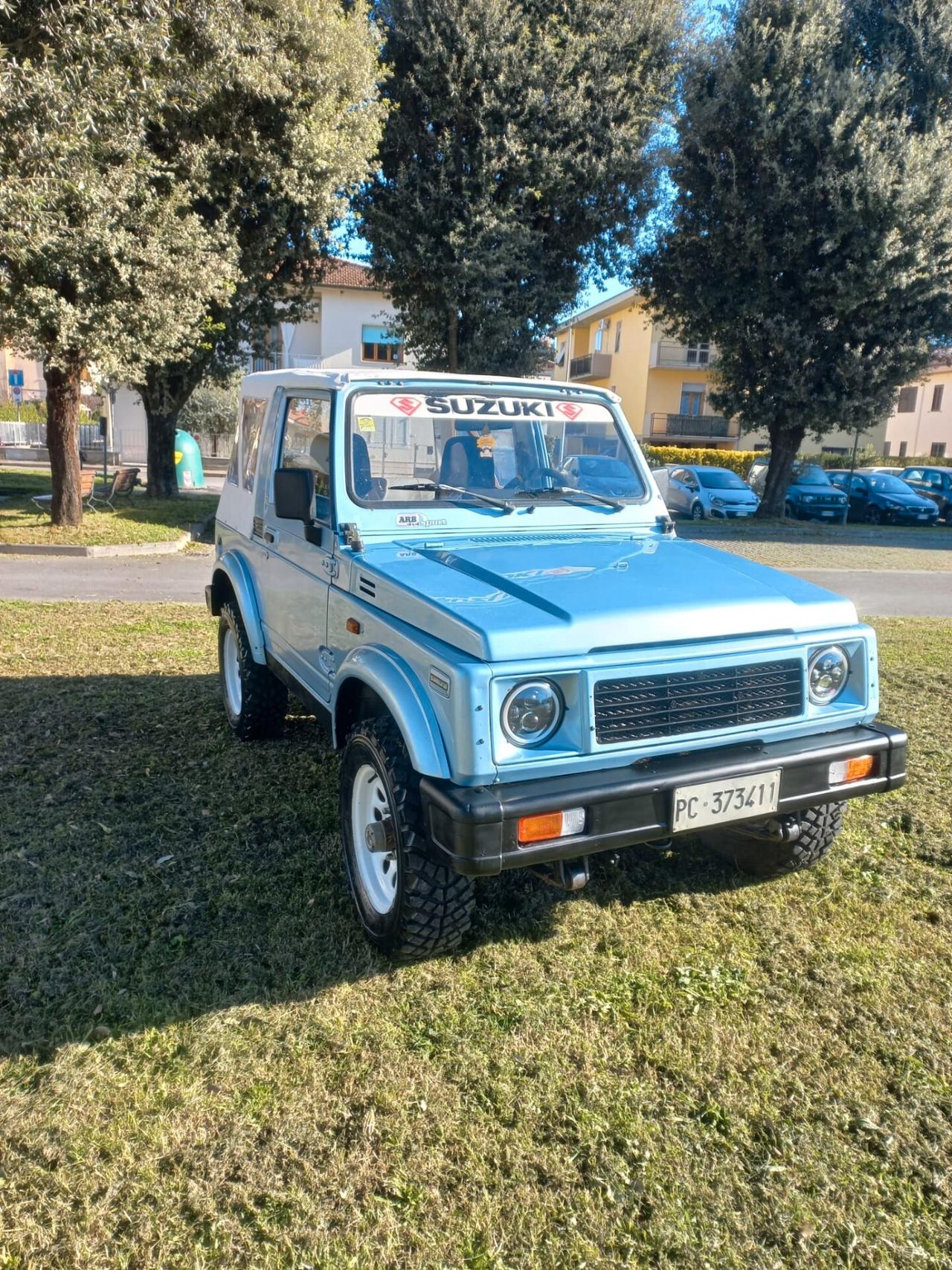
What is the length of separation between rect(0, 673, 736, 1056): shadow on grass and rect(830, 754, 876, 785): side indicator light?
89 cm

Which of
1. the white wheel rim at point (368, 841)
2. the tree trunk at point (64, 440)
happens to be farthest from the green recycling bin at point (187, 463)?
the white wheel rim at point (368, 841)

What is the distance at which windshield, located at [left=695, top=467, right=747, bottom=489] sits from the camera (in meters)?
22.1

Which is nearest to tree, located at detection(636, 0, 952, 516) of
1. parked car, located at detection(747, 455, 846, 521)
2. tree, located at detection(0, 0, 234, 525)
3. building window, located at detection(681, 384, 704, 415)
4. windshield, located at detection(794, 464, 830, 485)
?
parked car, located at detection(747, 455, 846, 521)

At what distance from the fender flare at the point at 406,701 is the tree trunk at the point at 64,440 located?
37.8 ft

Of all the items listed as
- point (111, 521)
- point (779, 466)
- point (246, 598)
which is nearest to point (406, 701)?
point (246, 598)

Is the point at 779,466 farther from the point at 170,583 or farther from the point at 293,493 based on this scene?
the point at 293,493

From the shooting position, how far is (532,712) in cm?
279

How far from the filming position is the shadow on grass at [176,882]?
10.2ft

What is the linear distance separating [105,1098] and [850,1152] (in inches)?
81.6

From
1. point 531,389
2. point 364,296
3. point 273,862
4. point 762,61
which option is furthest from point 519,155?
point 364,296

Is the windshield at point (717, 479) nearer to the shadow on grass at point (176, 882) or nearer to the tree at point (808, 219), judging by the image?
the tree at point (808, 219)

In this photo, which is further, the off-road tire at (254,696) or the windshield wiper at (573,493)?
the off-road tire at (254,696)

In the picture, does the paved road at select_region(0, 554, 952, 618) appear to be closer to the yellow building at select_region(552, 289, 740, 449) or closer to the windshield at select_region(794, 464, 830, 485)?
the windshield at select_region(794, 464, 830, 485)

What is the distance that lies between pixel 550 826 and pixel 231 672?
134 inches
